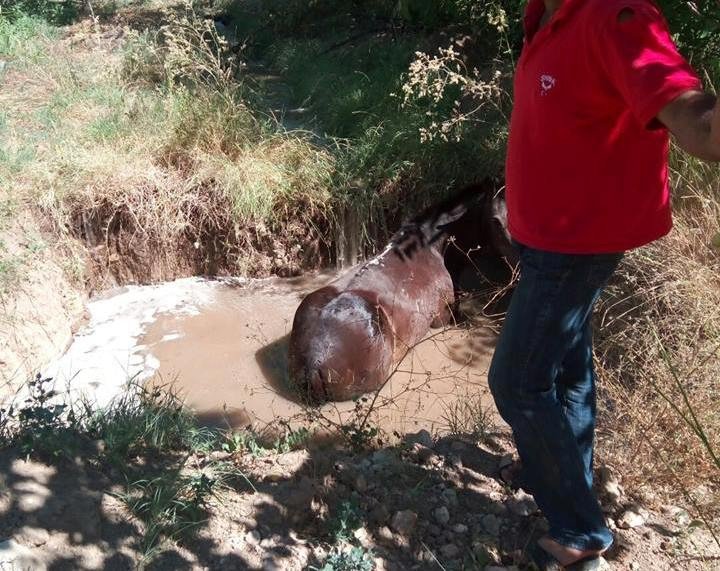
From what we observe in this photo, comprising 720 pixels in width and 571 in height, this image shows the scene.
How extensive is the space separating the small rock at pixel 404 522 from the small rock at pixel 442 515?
4.3 inches

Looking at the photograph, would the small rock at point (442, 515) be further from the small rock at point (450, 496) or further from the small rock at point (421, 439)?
the small rock at point (421, 439)

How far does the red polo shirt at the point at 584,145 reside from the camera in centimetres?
180

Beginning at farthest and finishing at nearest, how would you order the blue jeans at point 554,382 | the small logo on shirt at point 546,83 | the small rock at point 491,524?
the small rock at point 491,524 < the blue jeans at point 554,382 < the small logo on shirt at point 546,83

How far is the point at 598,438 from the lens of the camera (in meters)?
3.35

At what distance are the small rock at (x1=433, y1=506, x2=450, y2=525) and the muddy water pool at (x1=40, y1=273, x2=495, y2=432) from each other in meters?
1.78

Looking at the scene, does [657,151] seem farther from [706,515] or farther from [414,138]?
[414,138]

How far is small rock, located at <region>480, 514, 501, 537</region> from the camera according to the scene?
2.70m

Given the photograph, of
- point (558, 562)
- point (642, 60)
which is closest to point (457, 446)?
point (558, 562)

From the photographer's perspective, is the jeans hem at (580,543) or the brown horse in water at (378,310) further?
the brown horse in water at (378,310)

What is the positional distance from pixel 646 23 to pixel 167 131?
619 cm

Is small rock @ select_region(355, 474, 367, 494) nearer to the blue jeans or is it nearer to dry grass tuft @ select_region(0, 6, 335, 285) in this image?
the blue jeans

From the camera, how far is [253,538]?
2588 mm

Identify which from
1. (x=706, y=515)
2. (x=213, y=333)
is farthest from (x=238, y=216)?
(x=706, y=515)

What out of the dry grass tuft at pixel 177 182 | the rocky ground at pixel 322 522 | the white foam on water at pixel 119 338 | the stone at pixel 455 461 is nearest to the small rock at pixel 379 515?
the rocky ground at pixel 322 522
